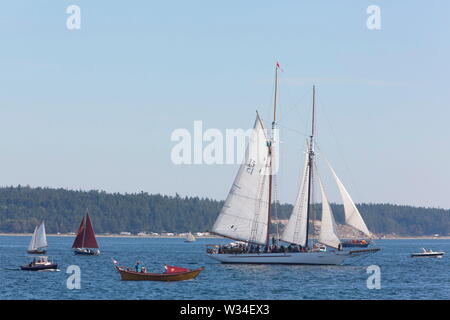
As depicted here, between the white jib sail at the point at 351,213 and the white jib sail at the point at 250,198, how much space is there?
8.13 meters

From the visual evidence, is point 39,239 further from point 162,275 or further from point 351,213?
point 162,275

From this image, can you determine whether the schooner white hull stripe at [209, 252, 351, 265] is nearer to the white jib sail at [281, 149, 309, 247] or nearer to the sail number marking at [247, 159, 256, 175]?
the white jib sail at [281, 149, 309, 247]

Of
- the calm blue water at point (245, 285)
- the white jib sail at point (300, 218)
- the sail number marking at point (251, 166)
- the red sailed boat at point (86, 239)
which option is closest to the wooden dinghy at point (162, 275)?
the calm blue water at point (245, 285)

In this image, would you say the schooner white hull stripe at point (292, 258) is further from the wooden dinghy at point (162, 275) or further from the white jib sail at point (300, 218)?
the wooden dinghy at point (162, 275)

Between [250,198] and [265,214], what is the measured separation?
3114mm

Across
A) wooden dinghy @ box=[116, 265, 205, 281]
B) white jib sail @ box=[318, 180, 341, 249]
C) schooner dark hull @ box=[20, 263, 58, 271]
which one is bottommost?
schooner dark hull @ box=[20, 263, 58, 271]

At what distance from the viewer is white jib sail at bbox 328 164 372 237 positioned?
9712cm

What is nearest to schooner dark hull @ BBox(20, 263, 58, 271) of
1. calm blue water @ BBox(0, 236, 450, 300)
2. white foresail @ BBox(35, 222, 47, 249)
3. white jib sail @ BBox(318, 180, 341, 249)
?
calm blue water @ BBox(0, 236, 450, 300)

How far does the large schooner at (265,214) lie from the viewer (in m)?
101

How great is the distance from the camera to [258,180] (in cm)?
10219

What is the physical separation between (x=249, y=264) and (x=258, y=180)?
33.1 feet

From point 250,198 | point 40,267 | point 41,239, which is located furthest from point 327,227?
point 41,239

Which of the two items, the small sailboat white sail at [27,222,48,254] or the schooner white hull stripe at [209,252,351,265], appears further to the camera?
the small sailboat white sail at [27,222,48,254]
